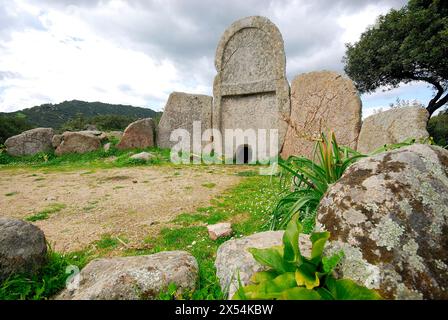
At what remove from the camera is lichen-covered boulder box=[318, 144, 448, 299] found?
3.87 feet

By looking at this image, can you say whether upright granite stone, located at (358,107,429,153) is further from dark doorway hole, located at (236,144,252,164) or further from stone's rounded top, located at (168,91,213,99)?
stone's rounded top, located at (168,91,213,99)

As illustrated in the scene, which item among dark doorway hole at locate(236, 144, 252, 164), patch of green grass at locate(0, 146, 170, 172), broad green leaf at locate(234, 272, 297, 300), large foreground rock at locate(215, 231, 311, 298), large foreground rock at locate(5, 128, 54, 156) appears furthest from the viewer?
large foreground rock at locate(5, 128, 54, 156)

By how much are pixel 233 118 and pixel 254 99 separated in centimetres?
91

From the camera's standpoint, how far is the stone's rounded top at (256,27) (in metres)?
8.32

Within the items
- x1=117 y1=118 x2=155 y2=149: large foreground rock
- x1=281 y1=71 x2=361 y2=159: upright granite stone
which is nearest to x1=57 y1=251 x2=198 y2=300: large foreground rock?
x1=281 y1=71 x2=361 y2=159: upright granite stone

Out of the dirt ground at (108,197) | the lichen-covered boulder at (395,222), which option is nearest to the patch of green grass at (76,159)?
the dirt ground at (108,197)

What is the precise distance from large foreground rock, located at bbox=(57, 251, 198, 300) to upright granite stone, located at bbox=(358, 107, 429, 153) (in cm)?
446

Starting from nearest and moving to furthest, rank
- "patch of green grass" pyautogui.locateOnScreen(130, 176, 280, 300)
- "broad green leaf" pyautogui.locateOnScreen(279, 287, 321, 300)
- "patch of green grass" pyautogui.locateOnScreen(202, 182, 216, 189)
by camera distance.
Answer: "broad green leaf" pyautogui.locateOnScreen(279, 287, 321, 300)
"patch of green grass" pyautogui.locateOnScreen(130, 176, 280, 300)
"patch of green grass" pyautogui.locateOnScreen(202, 182, 216, 189)

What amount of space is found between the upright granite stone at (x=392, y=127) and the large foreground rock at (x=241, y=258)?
4.00 m

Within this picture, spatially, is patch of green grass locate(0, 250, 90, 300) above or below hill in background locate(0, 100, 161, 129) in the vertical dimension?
below

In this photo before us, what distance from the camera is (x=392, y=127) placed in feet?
17.3

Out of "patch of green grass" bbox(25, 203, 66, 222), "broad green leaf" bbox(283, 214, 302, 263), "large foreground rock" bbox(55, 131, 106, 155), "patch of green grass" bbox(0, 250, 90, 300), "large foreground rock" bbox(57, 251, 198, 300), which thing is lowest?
"patch of green grass" bbox(25, 203, 66, 222)

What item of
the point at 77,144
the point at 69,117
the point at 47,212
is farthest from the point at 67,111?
the point at 47,212

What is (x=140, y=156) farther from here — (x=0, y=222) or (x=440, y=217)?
(x=440, y=217)
